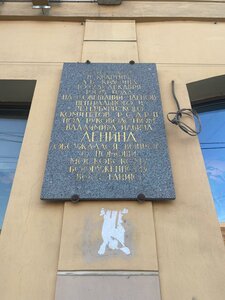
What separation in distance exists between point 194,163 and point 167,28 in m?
2.53

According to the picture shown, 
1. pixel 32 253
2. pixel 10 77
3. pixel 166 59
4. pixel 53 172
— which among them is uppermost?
pixel 166 59

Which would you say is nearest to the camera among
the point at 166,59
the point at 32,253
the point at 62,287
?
the point at 62,287

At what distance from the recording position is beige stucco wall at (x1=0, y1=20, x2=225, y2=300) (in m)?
2.19

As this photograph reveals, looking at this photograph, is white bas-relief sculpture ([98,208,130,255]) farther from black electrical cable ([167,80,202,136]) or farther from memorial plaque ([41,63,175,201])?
black electrical cable ([167,80,202,136])

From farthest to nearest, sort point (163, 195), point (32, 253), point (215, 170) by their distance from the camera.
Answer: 1. point (215, 170)
2. point (163, 195)
3. point (32, 253)

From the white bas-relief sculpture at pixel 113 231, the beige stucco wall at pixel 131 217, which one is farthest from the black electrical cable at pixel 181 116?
the white bas-relief sculpture at pixel 113 231

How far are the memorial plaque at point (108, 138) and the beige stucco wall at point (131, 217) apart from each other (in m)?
0.13

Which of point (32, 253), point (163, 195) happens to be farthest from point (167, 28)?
point (32, 253)

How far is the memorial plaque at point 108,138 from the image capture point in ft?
8.44

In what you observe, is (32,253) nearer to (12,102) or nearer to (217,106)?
(12,102)

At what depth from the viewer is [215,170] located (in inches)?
144

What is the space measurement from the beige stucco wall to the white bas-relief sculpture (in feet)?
→ 0.26

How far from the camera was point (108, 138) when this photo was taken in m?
2.92

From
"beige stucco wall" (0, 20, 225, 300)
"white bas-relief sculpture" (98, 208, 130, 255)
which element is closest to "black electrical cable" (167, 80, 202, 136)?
"beige stucco wall" (0, 20, 225, 300)
